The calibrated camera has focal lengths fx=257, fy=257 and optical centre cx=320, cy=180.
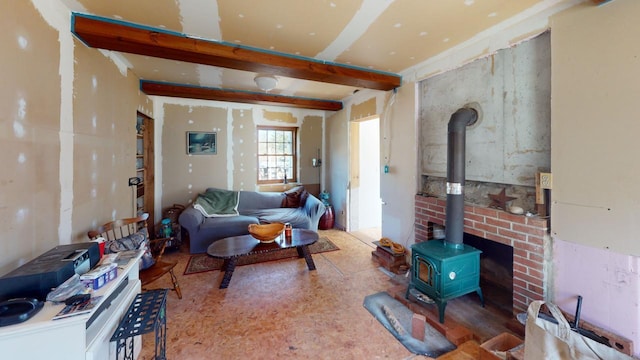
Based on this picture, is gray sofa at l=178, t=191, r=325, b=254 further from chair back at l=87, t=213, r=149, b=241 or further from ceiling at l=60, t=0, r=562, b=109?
ceiling at l=60, t=0, r=562, b=109

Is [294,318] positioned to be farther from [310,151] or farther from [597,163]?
[310,151]

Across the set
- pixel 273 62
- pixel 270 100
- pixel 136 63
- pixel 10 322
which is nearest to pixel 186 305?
pixel 10 322

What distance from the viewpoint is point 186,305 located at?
2.43 metres

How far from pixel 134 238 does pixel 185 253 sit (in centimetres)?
175

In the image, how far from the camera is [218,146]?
4789 millimetres

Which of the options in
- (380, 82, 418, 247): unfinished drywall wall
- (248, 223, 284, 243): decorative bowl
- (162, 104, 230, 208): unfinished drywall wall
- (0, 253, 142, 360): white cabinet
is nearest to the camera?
(0, 253, 142, 360): white cabinet

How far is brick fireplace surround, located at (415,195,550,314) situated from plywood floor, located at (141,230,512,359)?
33 centimetres

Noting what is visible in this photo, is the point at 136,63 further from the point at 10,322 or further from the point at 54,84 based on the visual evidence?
the point at 10,322

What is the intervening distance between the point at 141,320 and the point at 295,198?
11.7 ft

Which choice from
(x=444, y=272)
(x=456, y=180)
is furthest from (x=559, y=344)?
(x=456, y=180)

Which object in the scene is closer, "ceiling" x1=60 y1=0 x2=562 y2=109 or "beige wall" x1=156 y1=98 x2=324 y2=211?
"ceiling" x1=60 y1=0 x2=562 y2=109

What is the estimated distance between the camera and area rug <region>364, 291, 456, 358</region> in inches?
73.7

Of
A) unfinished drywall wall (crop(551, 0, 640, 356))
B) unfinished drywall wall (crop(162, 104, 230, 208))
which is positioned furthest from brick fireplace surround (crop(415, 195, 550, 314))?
unfinished drywall wall (crop(162, 104, 230, 208))

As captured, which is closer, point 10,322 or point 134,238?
point 10,322
